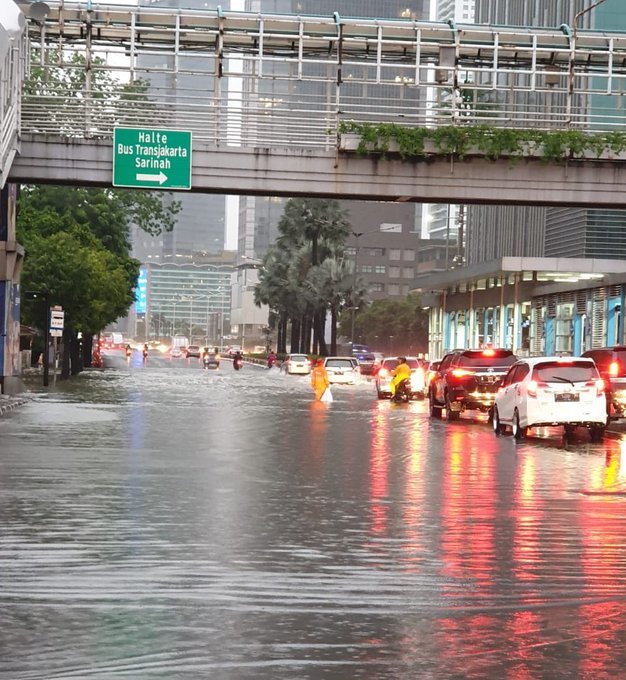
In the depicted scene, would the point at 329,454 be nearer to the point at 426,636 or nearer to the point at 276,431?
the point at 276,431

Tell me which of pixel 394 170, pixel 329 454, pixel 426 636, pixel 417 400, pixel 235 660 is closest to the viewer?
pixel 235 660

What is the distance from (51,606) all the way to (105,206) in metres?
80.9

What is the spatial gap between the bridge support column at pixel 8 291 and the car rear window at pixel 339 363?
1131 inches

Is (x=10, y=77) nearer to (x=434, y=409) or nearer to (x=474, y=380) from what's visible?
(x=434, y=409)

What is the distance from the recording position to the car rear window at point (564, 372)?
3212 cm

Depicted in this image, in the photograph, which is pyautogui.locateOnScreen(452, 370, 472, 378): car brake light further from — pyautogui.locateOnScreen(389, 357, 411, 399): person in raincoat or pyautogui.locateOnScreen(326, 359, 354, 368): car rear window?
pyautogui.locateOnScreen(326, 359, 354, 368): car rear window

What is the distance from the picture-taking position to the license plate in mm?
32031

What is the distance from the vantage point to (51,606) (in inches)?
402

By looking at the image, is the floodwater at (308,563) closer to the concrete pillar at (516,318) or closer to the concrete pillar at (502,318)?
the concrete pillar at (516,318)

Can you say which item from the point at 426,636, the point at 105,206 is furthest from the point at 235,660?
the point at 105,206

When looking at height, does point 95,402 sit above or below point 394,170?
below

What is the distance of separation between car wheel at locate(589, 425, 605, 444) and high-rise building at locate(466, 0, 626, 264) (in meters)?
105

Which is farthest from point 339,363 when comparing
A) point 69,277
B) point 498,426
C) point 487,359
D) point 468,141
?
point 498,426

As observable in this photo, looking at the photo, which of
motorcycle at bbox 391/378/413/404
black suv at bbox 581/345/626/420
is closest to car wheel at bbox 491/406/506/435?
black suv at bbox 581/345/626/420
